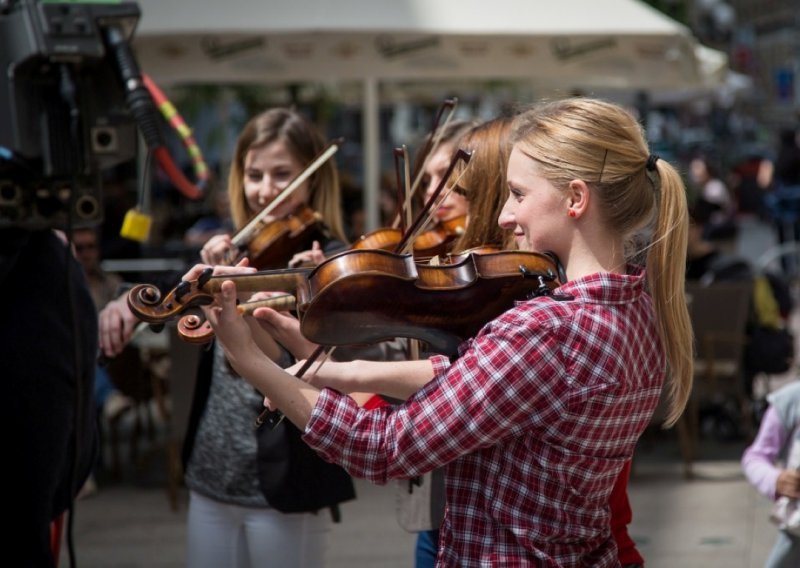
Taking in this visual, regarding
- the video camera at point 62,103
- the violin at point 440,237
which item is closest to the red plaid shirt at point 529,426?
the video camera at point 62,103

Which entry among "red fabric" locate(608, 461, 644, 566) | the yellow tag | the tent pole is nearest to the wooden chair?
the tent pole

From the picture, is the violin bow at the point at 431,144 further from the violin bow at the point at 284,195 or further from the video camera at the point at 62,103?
the video camera at the point at 62,103

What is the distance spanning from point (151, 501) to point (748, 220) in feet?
64.9

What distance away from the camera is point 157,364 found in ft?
22.1

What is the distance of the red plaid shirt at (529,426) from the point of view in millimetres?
1848

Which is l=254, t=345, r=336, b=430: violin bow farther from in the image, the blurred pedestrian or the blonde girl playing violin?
the blurred pedestrian

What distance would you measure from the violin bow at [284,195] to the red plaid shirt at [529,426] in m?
0.98

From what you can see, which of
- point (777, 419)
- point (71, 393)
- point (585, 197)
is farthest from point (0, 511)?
point (777, 419)

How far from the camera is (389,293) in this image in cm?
190

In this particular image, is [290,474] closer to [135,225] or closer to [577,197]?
[135,225]

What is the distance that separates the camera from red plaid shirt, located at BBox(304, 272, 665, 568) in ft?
6.06

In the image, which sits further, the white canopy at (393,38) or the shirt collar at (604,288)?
the white canopy at (393,38)

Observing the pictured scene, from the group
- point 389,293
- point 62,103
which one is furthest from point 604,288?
point 62,103

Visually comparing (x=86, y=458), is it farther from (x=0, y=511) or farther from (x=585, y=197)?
(x=585, y=197)
